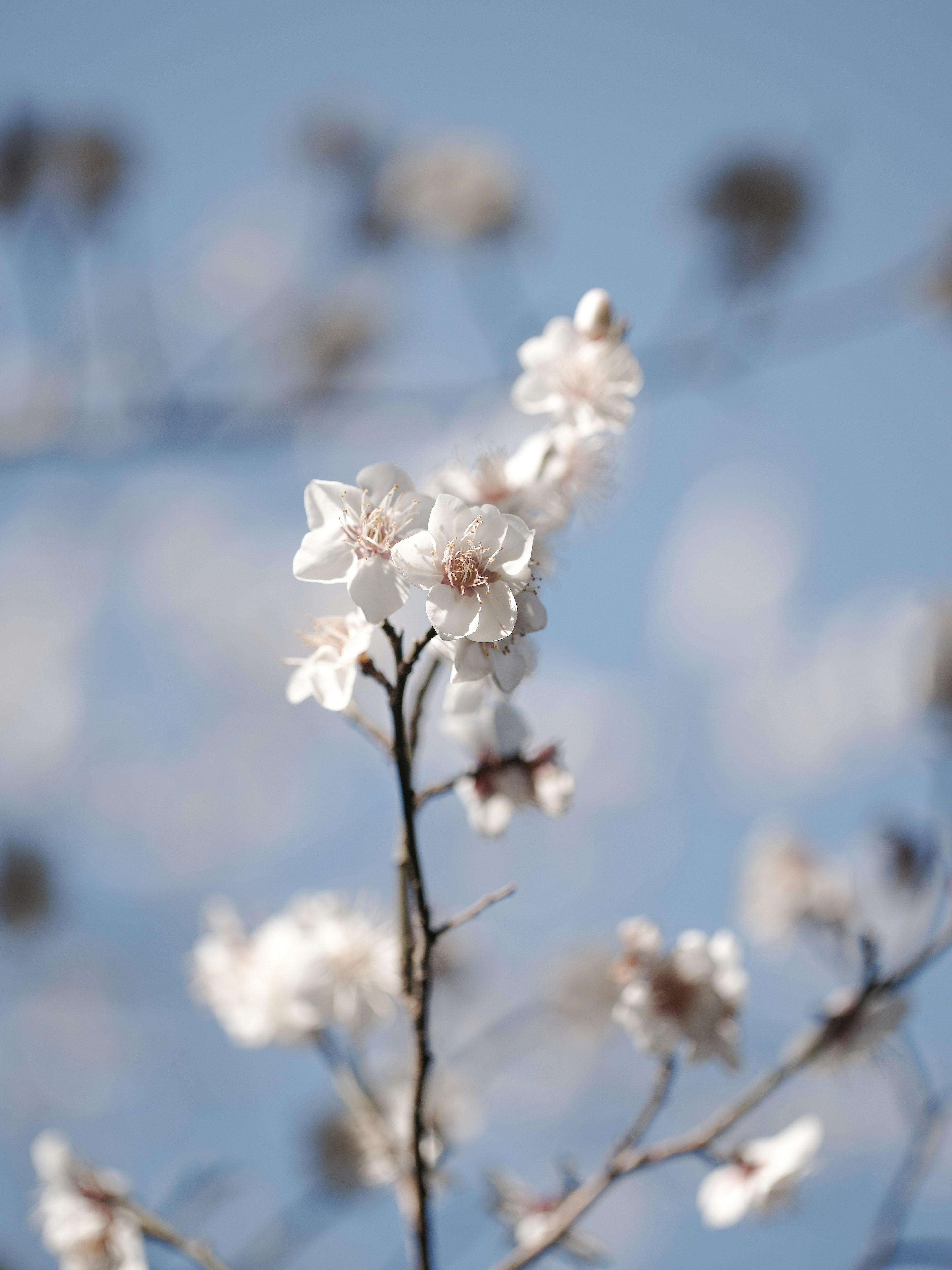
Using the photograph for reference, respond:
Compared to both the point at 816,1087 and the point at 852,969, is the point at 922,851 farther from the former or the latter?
the point at 816,1087

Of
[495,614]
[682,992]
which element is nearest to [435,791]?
[495,614]


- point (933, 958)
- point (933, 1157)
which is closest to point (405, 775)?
point (933, 958)

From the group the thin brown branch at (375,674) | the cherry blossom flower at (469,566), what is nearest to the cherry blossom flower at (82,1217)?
the thin brown branch at (375,674)

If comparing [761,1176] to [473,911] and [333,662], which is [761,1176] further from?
[333,662]

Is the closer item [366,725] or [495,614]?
[495,614]

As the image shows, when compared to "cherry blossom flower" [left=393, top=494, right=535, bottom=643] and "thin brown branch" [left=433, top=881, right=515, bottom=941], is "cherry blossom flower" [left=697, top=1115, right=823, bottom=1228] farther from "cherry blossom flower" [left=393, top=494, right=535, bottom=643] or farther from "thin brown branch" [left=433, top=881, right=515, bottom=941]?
"cherry blossom flower" [left=393, top=494, right=535, bottom=643]

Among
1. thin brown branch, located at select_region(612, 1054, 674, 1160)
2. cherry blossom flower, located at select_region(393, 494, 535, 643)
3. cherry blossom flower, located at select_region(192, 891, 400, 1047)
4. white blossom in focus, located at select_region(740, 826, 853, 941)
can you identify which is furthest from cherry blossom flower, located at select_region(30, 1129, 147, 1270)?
white blossom in focus, located at select_region(740, 826, 853, 941)

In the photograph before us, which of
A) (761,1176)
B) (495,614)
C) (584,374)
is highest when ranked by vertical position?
(584,374)

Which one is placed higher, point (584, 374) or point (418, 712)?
point (584, 374)
